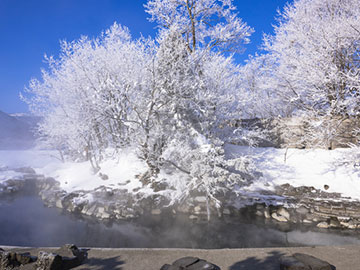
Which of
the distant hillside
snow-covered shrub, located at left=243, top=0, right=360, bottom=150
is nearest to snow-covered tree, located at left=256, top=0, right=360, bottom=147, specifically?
snow-covered shrub, located at left=243, top=0, right=360, bottom=150

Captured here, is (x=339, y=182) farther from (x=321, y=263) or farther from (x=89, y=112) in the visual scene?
(x=89, y=112)

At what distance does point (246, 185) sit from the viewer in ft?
40.7

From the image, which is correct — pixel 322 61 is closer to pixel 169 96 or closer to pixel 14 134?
pixel 169 96

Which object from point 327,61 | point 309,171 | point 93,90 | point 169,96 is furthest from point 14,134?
point 327,61

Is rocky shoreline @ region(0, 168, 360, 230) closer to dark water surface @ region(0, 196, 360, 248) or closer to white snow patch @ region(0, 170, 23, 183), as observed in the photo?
dark water surface @ region(0, 196, 360, 248)

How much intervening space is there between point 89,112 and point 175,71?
6.50m

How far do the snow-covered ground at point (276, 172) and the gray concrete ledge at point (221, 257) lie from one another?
5193 millimetres

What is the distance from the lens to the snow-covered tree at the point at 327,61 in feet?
36.3

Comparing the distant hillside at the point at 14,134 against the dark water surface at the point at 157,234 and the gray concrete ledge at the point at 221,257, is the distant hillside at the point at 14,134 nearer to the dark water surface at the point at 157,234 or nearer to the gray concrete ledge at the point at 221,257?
the dark water surface at the point at 157,234

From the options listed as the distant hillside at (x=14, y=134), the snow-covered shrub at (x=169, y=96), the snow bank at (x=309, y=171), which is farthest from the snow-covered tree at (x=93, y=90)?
the distant hillside at (x=14, y=134)

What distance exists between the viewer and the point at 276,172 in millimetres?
13203

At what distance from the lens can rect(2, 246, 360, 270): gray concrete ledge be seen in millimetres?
4902

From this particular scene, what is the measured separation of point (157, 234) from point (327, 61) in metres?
11.1

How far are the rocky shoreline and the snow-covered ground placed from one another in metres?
0.63
